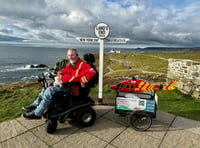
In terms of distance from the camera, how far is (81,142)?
2611 mm

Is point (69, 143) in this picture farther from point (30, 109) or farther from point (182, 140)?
point (182, 140)

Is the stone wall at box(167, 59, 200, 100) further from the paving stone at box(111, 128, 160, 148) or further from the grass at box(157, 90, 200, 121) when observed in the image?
the paving stone at box(111, 128, 160, 148)

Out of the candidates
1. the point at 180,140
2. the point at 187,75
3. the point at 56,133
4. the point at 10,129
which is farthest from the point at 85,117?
the point at 187,75

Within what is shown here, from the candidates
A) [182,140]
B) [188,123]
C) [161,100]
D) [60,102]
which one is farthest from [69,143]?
[161,100]

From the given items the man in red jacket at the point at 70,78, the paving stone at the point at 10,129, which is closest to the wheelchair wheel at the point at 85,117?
the man in red jacket at the point at 70,78

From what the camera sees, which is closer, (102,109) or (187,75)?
(102,109)

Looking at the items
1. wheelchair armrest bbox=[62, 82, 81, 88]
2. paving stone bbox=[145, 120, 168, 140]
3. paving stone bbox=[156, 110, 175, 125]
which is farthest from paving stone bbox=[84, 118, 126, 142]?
paving stone bbox=[156, 110, 175, 125]

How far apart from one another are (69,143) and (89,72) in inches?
58.4

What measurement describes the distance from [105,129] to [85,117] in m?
0.55

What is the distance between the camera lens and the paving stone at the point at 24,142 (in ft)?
8.09

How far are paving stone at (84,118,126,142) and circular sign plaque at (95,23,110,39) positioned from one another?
2.54 metres

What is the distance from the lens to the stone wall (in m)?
5.65

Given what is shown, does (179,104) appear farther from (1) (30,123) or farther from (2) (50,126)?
(1) (30,123)

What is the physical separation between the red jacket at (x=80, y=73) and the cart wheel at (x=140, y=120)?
1317 mm
